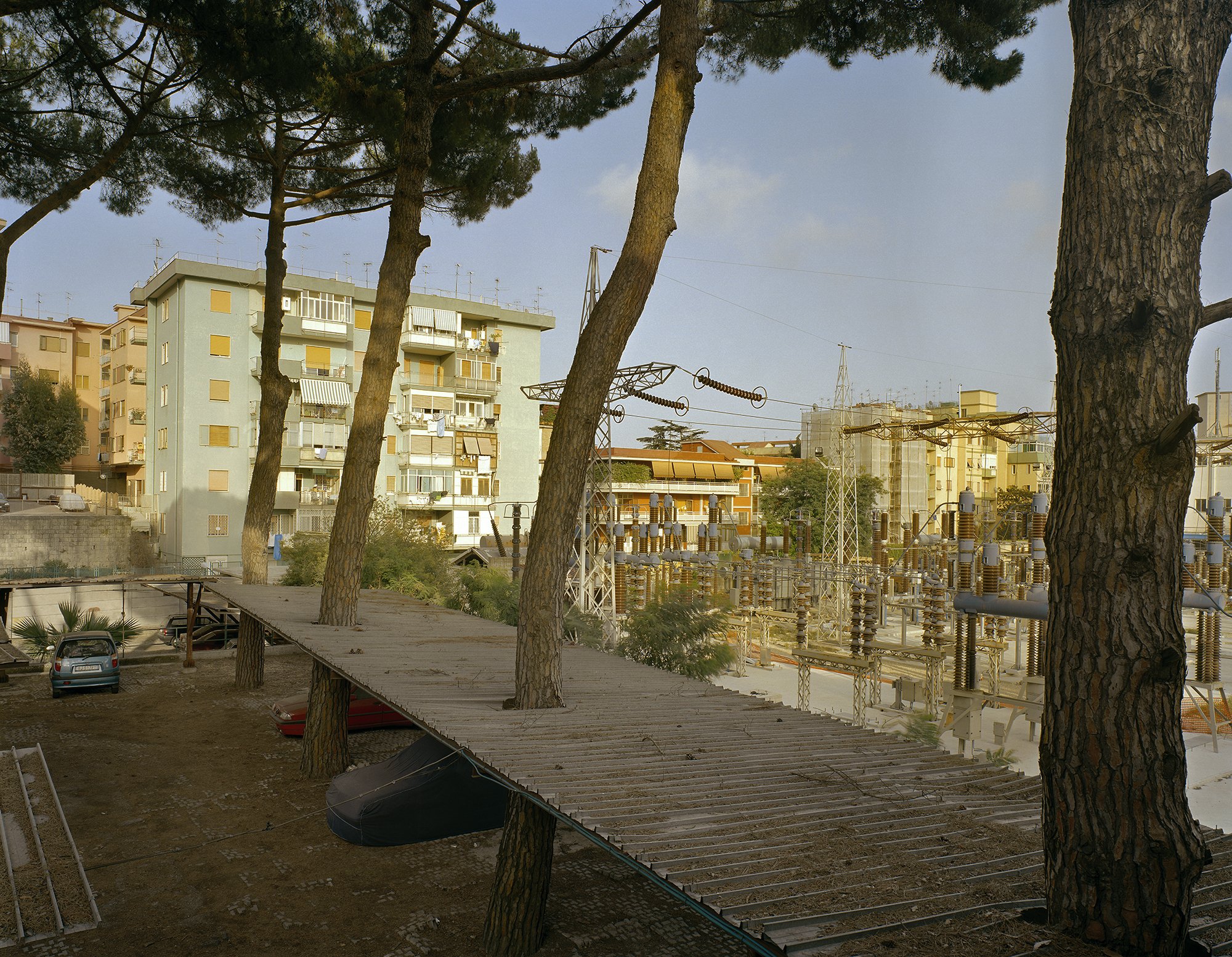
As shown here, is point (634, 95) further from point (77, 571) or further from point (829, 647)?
point (77, 571)

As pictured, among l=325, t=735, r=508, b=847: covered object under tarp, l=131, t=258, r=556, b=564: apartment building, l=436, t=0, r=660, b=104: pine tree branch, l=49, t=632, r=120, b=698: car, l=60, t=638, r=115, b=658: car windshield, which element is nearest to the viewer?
l=325, t=735, r=508, b=847: covered object under tarp

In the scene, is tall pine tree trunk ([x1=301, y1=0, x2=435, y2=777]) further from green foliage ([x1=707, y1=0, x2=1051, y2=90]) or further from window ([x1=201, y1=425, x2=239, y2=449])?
window ([x1=201, y1=425, x2=239, y2=449])

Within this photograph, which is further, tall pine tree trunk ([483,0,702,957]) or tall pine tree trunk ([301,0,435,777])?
tall pine tree trunk ([301,0,435,777])

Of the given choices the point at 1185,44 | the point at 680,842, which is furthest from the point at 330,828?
the point at 1185,44

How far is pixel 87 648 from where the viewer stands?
17109mm

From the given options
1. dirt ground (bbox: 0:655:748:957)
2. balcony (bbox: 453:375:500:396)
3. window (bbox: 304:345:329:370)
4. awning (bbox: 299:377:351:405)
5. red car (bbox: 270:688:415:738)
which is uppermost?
window (bbox: 304:345:329:370)

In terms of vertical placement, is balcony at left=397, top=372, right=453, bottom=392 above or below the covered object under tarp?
above

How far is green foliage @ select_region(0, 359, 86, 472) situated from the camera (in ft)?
142

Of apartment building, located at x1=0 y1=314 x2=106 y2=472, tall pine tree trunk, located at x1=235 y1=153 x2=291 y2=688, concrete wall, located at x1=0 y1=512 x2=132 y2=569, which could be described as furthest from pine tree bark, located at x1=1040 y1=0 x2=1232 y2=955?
apartment building, located at x1=0 y1=314 x2=106 y2=472

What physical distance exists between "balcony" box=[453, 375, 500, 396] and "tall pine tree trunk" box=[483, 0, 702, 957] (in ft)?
111

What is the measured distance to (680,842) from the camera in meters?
4.37

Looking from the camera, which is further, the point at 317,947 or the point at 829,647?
the point at 829,647

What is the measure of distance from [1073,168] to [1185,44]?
57cm

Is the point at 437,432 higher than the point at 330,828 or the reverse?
higher
